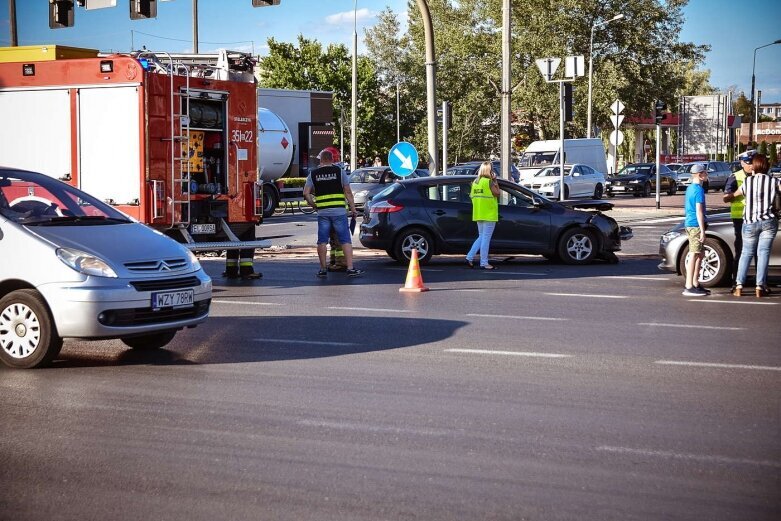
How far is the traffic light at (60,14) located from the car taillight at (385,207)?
10.1 meters

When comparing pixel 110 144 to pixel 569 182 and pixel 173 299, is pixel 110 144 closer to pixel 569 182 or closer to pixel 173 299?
pixel 173 299

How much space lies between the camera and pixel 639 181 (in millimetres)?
56406

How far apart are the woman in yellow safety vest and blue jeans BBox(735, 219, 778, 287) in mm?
4663

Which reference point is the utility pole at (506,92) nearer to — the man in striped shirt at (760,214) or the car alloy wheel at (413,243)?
the car alloy wheel at (413,243)

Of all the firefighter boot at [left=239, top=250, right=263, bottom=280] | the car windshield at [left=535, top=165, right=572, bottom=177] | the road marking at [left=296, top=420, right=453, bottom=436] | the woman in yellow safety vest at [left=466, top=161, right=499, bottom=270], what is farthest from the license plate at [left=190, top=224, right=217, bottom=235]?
the car windshield at [left=535, top=165, right=572, bottom=177]

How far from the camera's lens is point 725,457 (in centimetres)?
618

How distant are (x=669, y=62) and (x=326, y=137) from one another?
38060 millimetres

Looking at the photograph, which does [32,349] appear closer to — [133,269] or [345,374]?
[133,269]

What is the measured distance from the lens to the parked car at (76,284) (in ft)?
29.1

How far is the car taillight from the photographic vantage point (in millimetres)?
18781

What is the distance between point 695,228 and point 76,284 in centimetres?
838

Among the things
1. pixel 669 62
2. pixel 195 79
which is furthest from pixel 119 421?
pixel 669 62

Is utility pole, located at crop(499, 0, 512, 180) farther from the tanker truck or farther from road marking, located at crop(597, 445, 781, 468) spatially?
road marking, located at crop(597, 445, 781, 468)

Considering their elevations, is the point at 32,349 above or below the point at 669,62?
below
